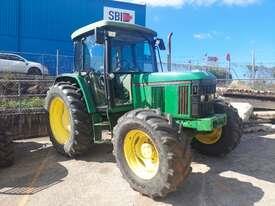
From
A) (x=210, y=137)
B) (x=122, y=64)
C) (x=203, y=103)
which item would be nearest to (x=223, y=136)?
(x=210, y=137)

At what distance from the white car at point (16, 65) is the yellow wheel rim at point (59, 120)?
477 inches

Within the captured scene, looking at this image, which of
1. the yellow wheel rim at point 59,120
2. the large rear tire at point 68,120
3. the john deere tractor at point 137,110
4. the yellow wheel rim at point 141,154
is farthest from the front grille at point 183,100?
the yellow wheel rim at point 59,120

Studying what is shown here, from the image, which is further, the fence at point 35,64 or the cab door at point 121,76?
the fence at point 35,64

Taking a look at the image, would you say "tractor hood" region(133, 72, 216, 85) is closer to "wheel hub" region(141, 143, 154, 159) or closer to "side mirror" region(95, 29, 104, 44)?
"side mirror" region(95, 29, 104, 44)

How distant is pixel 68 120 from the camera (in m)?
9.59

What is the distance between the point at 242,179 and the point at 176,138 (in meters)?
1.85

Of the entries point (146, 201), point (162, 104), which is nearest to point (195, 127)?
point (162, 104)

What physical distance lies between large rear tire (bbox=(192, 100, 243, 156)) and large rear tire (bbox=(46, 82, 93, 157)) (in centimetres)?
230

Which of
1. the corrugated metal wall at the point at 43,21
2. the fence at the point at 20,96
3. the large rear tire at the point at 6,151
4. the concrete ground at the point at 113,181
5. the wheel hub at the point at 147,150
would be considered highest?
the corrugated metal wall at the point at 43,21

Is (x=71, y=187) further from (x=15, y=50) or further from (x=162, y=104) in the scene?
(x=15, y=50)

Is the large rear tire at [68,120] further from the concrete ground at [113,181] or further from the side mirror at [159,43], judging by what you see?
the side mirror at [159,43]

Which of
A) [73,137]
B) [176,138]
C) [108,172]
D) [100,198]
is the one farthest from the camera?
[73,137]

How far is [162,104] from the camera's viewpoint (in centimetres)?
800

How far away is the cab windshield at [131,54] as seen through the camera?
342 inches
